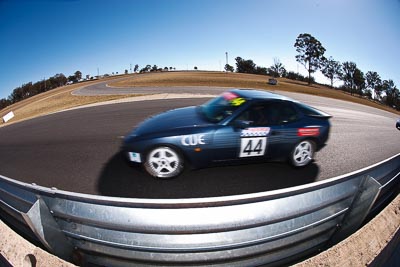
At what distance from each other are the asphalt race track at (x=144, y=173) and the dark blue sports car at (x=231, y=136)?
0.25m

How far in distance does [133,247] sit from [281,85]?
12.1ft

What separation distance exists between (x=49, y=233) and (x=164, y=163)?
1520 mm

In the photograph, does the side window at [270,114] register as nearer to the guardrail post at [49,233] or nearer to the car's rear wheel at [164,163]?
the car's rear wheel at [164,163]

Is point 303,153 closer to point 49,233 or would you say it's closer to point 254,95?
point 254,95

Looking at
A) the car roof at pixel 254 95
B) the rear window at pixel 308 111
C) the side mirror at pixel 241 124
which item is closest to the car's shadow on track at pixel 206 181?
the side mirror at pixel 241 124

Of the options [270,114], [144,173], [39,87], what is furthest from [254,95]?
[39,87]

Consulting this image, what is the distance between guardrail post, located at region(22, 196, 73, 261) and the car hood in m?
1.58

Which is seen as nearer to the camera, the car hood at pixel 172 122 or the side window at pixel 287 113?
the car hood at pixel 172 122

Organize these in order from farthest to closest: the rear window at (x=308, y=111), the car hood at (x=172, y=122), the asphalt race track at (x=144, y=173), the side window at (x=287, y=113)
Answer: the rear window at (x=308, y=111) → the side window at (x=287, y=113) → the car hood at (x=172, y=122) → the asphalt race track at (x=144, y=173)

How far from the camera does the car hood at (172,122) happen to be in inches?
117

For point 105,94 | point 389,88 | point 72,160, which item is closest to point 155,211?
point 72,160

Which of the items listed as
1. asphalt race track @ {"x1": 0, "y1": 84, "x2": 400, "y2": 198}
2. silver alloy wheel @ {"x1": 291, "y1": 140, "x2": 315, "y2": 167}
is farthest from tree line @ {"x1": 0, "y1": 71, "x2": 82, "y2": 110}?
silver alloy wheel @ {"x1": 291, "y1": 140, "x2": 315, "y2": 167}

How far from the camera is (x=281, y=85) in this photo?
12.8 feet

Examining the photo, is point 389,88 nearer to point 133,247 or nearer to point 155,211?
point 155,211
